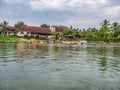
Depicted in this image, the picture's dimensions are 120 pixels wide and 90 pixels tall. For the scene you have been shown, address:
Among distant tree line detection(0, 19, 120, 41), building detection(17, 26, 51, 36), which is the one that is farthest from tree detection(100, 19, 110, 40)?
building detection(17, 26, 51, 36)

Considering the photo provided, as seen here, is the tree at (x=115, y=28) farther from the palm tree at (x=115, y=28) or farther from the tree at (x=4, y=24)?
the tree at (x=4, y=24)

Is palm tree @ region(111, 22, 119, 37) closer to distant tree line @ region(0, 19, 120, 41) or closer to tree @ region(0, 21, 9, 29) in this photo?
distant tree line @ region(0, 19, 120, 41)

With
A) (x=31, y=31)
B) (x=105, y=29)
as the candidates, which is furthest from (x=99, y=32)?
(x=31, y=31)

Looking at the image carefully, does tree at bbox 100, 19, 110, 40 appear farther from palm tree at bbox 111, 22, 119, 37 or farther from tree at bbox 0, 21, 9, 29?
tree at bbox 0, 21, 9, 29

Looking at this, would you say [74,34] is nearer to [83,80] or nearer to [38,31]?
[38,31]

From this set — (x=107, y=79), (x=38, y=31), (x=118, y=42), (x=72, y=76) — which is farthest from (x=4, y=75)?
(x=38, y=31)

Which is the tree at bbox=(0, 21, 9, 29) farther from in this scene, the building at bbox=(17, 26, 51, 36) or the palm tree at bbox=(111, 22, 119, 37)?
the palm tree at bbox=(111, 22, 119, 37)

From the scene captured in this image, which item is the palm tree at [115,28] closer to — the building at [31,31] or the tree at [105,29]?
the tree at [105,29]

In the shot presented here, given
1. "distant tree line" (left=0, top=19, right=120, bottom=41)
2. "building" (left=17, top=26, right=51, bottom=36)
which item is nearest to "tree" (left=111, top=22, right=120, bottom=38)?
"distant tree line" (left=0, top=19, right=120, bottom=41)

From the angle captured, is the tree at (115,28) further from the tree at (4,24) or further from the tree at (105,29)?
the tree at (4,24)

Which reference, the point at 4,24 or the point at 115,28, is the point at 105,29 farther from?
the point at 4,24

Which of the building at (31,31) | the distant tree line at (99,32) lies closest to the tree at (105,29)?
the distant tree line at (99,32)

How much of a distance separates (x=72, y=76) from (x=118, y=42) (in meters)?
81.3

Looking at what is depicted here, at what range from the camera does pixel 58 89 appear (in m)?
10.9
